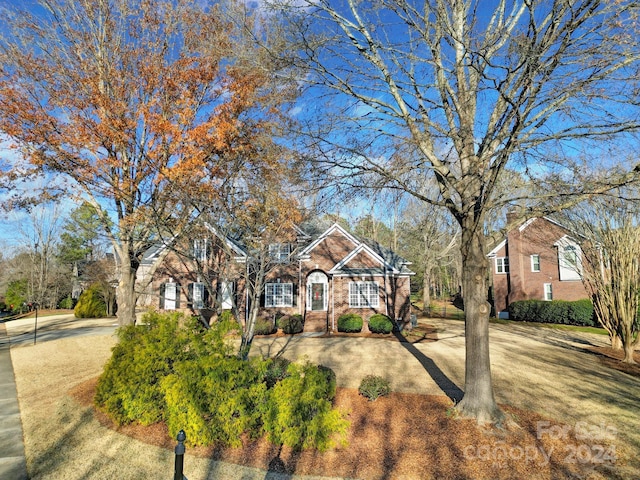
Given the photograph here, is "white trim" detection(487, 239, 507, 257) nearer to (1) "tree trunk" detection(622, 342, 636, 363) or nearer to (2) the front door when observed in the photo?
(2) the front door

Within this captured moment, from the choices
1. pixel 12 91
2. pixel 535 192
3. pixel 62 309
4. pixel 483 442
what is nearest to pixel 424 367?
pixel 483 442

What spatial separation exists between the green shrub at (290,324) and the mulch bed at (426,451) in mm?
11875

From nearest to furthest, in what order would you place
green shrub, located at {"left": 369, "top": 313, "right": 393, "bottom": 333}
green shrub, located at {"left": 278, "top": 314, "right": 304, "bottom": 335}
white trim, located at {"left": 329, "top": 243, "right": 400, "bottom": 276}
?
green shrub, located at {"left": 369, "top": 313, "right": 393, "bottom": 333} → green shrub, located at {"left": 278, "top": 314, "right": 304, "bottom": 335} → white trim, located at {"left": 329, "top": 243, "right": 400, "bottom": 276}

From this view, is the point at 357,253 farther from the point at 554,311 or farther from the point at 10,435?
the point at 10,435

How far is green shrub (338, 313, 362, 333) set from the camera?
18.3m

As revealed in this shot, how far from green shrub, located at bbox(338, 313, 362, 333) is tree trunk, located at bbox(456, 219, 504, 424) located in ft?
38.5

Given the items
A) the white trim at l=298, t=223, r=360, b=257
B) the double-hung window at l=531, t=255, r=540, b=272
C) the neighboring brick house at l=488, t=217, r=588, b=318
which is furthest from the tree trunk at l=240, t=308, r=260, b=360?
the double-hung window at l=531, t=255, r=540, b=272

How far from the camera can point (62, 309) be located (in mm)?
34688

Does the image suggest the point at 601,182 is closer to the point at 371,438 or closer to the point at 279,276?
the point at 371,438

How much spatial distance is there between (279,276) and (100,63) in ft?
42.5

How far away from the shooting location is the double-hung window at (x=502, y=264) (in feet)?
94.9

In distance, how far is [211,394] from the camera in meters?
5.88

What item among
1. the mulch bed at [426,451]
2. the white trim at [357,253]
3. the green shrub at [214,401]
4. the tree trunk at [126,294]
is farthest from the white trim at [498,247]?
the green shrub at [214,401]

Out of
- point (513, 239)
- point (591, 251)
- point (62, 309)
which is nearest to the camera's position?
point (591, 251)
